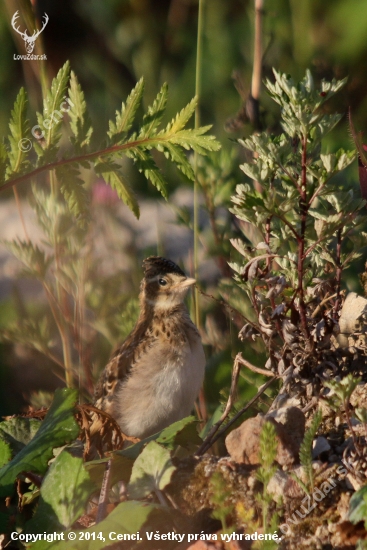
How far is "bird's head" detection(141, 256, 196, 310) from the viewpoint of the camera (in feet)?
11.5

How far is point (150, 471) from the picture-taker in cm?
204

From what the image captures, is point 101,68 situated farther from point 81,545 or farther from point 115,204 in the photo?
point 81,545

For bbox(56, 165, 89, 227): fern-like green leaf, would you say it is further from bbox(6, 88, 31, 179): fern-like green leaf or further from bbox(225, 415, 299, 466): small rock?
bbox(225, 415, 299, 466): small rock

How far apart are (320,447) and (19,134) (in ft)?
3.68

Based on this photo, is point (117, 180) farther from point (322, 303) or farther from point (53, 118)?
point (322, 303)

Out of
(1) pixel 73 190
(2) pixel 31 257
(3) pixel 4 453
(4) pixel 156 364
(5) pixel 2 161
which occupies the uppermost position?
(5) pixel 2 161

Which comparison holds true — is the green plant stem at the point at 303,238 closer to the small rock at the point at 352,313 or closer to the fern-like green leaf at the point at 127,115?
the small rock at the point at 352,313

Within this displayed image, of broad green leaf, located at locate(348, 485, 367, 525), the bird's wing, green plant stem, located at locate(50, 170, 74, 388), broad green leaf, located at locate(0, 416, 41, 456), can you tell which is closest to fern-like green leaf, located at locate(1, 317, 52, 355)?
green plant stem, located at locate(50, 170, 74, 388)

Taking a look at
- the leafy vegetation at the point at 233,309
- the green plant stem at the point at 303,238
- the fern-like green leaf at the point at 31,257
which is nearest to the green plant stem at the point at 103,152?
the leafy vegetation at the point at 233,309

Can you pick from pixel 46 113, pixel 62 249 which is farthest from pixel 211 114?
pixel 46 113

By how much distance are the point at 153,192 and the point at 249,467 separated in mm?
3326

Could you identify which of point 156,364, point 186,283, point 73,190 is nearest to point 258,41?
point 186,283

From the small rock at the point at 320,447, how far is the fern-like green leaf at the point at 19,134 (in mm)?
1058

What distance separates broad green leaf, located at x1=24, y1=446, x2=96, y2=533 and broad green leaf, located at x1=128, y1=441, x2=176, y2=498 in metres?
0.13
